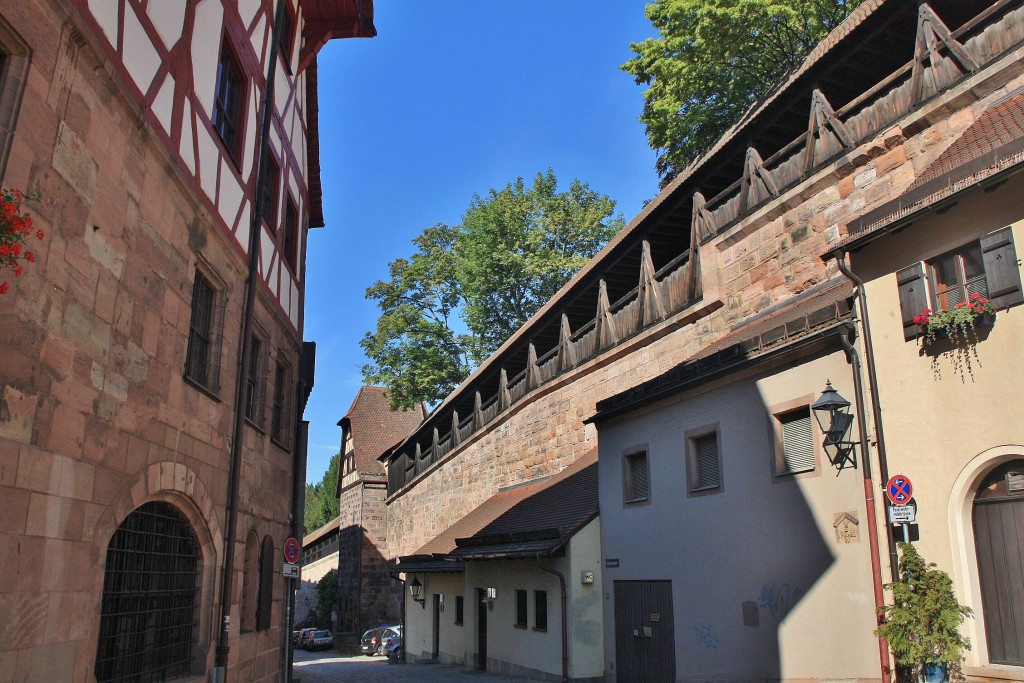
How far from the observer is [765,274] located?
12633mm

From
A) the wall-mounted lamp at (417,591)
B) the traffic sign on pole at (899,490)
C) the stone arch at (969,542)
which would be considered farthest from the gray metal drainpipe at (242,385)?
the wall-mounted lamp at (417,591)

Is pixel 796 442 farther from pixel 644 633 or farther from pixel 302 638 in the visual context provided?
pixel 302 638

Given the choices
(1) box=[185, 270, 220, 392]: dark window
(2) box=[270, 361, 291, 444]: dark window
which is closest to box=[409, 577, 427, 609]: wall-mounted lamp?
(2) box=[270, 361, 291, 444]: dark window

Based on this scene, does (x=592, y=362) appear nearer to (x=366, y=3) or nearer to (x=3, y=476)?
(x=366, y=3)

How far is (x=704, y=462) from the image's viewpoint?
10320 mm

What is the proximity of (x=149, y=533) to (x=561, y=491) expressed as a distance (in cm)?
935

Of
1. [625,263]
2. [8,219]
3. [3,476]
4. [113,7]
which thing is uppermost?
[625,263]

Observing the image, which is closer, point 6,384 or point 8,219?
point 8,219

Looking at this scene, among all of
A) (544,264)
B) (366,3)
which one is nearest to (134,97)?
(366,3)

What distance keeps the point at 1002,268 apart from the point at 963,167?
1.06 meters

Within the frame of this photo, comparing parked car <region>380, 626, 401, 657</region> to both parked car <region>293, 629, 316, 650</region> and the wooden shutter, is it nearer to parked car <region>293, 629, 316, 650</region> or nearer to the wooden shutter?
parked car <region>293, 629, 316, 650</region>

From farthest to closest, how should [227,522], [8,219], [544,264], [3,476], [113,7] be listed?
[544,264], [227,522], [113,7], [3,476], [8,219]

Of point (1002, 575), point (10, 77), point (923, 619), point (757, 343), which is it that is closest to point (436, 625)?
point (757, 343)

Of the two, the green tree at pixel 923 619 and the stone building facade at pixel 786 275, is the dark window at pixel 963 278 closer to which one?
the stone building facade at pixel 786 275
